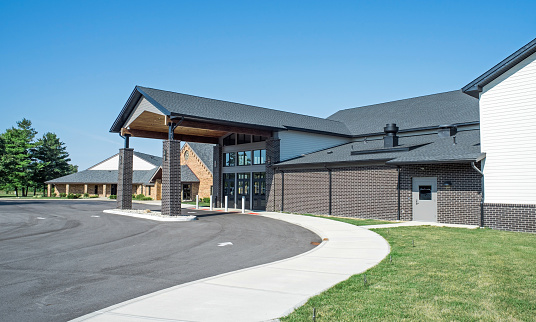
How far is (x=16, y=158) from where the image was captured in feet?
217

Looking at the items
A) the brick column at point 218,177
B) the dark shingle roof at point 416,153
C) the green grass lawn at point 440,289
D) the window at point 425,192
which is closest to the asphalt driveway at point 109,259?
the green grass lawn at point 440,289

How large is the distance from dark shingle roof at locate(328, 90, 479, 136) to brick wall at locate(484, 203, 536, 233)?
907cm

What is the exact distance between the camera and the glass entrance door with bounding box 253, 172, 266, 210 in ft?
94.2

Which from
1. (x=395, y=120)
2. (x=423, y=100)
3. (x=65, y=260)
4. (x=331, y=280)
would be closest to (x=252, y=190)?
(x=395, y=120)

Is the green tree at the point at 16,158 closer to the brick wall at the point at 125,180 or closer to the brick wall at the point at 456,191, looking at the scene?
the brick wall at the point at 125,180

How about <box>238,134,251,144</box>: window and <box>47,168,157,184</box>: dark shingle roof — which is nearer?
<box>238,134,251,144</box>: window

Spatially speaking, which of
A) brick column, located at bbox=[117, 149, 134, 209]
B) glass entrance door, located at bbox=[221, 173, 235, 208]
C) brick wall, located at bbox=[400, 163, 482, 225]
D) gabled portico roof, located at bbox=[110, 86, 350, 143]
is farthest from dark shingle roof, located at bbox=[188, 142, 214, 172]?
brick wall, located at bbox=[400, 163, 482, 225]

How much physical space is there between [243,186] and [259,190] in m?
2.02

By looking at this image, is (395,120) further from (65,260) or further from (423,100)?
(65,260)

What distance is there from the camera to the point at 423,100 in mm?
31312

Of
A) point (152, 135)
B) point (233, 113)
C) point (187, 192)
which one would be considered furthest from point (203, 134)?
point (187, 192)

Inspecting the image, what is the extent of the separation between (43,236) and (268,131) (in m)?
16.2

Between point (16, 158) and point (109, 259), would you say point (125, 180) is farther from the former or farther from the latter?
point (16, 158)

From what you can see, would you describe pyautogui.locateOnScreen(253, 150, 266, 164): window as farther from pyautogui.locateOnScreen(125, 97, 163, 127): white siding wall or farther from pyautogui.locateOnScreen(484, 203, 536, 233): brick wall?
pyautogui.locateOnScreen(484, 203, 536, 233): brick wall
